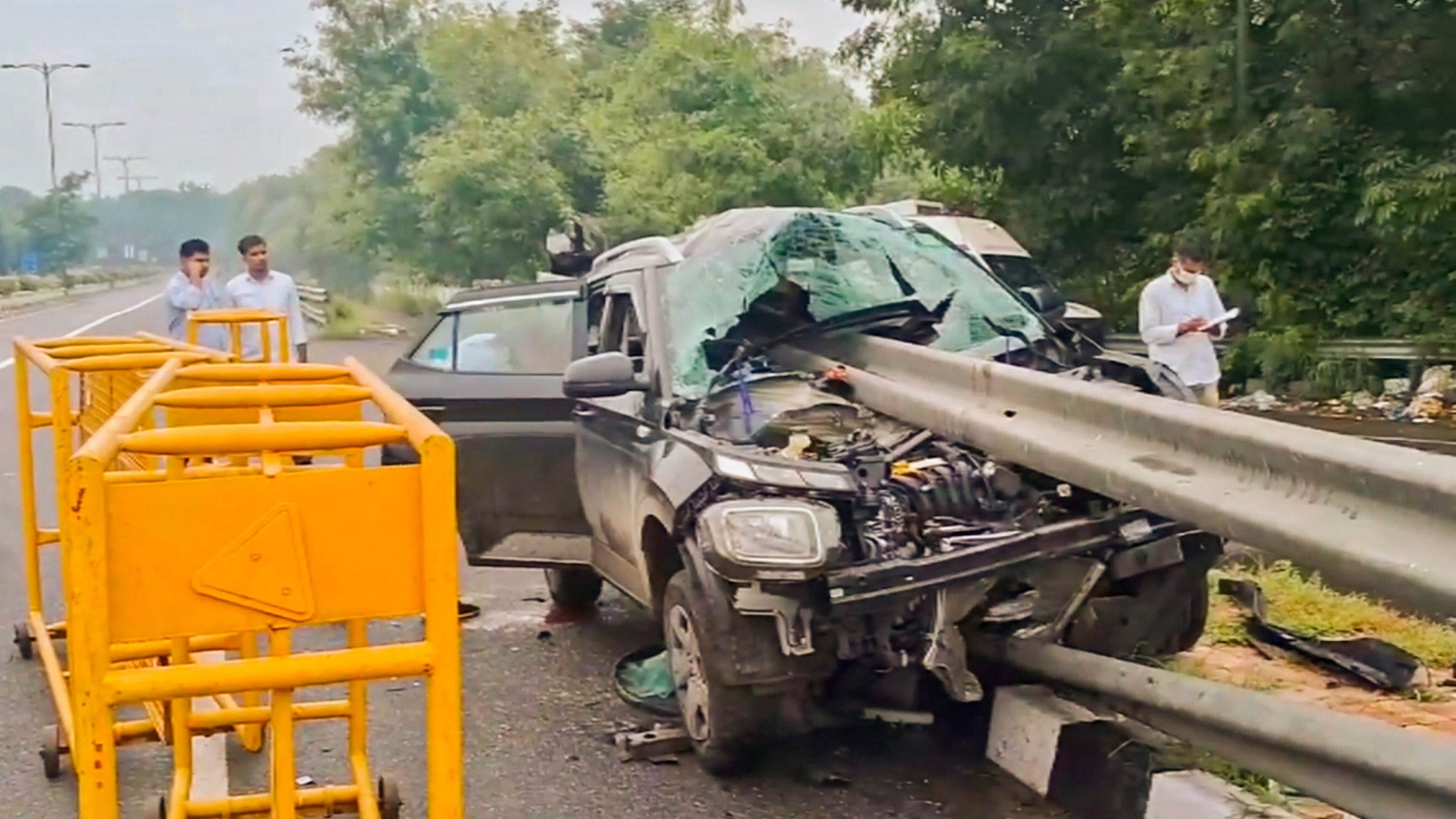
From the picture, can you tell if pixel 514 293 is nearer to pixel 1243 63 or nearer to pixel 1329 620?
pixel 1329 620

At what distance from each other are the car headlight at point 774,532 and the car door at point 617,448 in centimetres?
95

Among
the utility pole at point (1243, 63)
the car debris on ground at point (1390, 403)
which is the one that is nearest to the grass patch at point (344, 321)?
the utility pole at point (1243, 63)

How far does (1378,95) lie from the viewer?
50.3ft

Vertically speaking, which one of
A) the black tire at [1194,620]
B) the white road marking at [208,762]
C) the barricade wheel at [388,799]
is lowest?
the white road marking at [208,762]

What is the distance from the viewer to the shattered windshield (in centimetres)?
600

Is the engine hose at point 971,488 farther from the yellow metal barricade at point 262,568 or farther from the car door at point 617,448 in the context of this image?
the yellow metal barricade at point 262,568

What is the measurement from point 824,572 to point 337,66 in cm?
3707

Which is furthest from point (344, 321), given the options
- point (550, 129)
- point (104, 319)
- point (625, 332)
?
point (625, 332)

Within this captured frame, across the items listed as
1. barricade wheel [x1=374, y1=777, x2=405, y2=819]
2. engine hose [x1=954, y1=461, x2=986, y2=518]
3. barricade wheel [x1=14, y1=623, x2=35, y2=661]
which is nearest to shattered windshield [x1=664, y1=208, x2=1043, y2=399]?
engine hose [x1=954, y1=461, x2=986, y2=518]

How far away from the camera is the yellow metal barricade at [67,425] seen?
501cm

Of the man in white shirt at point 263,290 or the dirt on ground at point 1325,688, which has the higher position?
the man in white shirt at point 263,290

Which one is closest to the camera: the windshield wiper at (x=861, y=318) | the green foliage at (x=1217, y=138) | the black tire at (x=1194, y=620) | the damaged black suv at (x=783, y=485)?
the damaged black suv at (x=783, y=485)

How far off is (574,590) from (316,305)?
25.9 metres

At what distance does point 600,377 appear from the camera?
5512 millimetres
